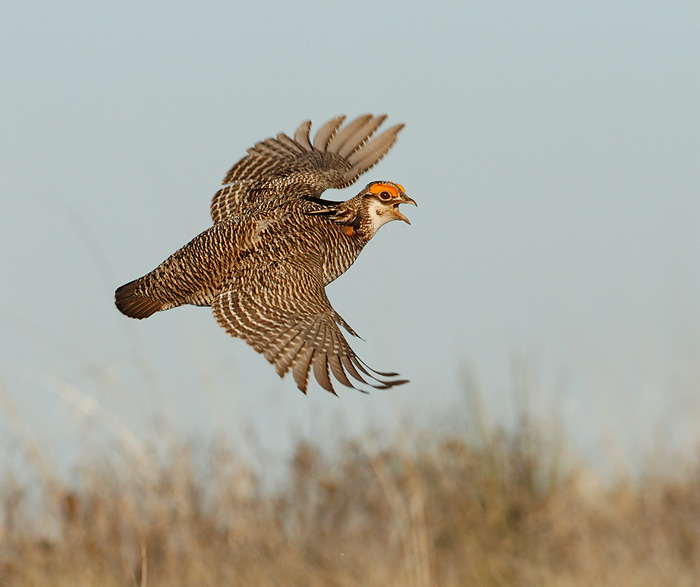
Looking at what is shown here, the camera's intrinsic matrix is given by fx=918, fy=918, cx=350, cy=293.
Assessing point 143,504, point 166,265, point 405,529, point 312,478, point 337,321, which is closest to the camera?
point 337,321

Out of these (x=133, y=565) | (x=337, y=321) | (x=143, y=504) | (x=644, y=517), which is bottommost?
(x=644, y=517)

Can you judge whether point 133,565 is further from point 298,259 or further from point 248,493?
point 298,259

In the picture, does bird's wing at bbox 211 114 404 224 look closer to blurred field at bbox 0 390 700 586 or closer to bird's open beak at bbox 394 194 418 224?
bird's open beak at bbox 394 194 418 224

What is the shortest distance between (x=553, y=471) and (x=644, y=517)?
86 centimetres

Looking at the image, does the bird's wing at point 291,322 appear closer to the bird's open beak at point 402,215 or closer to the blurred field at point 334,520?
the bird's open beak at point 402,215

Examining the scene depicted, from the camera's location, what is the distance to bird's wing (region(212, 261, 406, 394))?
9.80 ft

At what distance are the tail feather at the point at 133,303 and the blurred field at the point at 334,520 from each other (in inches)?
53.7

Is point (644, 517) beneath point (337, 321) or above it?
beneath

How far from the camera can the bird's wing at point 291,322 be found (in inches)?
118

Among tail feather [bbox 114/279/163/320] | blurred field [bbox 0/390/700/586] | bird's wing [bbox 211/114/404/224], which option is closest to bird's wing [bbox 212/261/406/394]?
tail feather [bbox 114/279/163/320]

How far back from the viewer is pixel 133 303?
3.64 m

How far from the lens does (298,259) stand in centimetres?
334

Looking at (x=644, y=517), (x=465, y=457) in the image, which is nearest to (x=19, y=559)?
(x=465, y=457)

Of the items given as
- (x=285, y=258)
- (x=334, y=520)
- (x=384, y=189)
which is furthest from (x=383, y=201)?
(x=334, y=520)
